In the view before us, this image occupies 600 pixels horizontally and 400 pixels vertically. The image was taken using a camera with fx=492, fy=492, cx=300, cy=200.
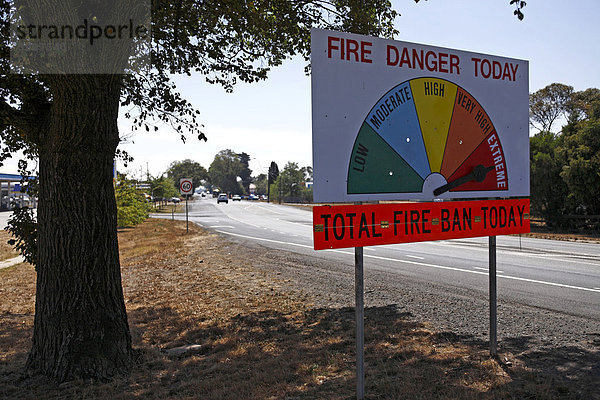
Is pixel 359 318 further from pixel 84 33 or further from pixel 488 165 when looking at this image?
pixel 84 33

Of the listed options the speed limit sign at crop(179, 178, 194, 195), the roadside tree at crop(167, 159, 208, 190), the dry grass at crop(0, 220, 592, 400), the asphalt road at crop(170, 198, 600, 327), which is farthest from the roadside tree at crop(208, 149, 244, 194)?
the dry grass at crop(0, 220, 592, 400)

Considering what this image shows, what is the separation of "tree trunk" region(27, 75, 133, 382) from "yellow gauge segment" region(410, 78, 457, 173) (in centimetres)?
310

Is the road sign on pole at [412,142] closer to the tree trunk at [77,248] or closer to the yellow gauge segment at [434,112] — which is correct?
the yellow gauge segment at [434,112]

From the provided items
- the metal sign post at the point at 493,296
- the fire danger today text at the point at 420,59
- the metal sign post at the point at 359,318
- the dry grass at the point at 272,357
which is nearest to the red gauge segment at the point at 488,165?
the metal sign post at the point at 493,296

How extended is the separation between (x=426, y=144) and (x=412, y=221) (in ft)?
2.07

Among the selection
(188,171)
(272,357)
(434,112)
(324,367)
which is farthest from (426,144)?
(188,171)

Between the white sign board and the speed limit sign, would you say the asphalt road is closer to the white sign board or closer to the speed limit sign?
the white sign board

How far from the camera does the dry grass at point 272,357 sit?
3869 mm

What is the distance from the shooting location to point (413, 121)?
383 cm

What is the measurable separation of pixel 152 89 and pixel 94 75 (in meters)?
3.87

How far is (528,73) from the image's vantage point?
4.60 metres

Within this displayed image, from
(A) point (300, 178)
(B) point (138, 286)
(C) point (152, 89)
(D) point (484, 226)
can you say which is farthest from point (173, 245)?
(A) point (300, 178)

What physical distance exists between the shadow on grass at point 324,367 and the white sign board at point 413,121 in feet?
4.86

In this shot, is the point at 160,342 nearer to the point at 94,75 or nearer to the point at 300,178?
the point at 94,75
